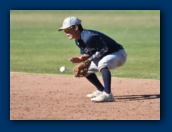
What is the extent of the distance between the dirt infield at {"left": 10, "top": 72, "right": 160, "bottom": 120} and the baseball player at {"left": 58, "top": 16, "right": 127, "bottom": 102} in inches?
11.6

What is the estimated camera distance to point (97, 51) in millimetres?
8109

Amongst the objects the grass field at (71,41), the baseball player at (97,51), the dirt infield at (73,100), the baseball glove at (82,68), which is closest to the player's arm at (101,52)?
the baseball player at (97,51)

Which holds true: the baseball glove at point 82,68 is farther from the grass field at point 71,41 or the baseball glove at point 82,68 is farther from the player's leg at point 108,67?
the grass field at point 71,41

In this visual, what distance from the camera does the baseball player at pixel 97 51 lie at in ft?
26.3

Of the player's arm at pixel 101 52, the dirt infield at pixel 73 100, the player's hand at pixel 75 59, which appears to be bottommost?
the dirt infield at pixel 73 100

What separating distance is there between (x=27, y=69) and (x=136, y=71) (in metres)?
2.15

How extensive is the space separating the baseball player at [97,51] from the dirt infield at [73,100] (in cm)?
29

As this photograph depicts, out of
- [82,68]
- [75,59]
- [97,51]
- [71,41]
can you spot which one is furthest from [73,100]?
[71,41]

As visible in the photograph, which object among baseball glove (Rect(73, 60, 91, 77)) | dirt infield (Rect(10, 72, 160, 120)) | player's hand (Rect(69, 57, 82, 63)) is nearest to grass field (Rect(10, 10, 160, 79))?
dirt infield (Rect(10, 72, 160, 120))

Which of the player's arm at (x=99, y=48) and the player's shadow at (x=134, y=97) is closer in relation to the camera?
the player's arm at (x=99, y=48)

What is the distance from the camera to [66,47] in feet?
55.2

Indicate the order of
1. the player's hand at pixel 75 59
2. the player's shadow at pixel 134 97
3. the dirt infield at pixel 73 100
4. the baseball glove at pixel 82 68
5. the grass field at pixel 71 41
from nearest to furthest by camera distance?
1. the dirt infield at pixel 73 100
2. the player's hand at pixel 75 59
3. the baseball glove at pixel 82 68
4. the player's shadow at pixel 134 97
5. the grass field at pixel 71 41

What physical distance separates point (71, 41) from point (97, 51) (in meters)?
11.0

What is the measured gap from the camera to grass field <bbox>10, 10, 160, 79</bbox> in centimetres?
1212
